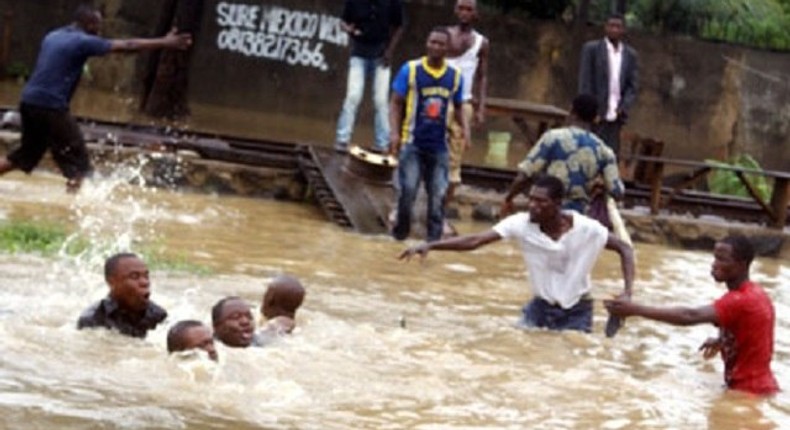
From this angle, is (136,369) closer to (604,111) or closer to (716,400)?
(716,400)

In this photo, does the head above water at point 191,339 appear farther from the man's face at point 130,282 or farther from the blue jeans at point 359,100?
the blue jeans at point 359,100

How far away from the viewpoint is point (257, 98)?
25.7m

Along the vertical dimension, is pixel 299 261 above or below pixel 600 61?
below

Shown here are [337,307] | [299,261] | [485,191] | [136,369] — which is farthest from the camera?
[485,191]

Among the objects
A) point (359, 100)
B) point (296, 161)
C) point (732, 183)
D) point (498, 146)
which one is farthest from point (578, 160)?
point (498, 146)

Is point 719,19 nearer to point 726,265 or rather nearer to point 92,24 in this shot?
point 92,24

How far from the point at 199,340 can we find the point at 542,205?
2.67m

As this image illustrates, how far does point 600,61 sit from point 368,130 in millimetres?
8507

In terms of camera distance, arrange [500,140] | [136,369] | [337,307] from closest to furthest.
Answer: [136,369], [337,307], [500,140]

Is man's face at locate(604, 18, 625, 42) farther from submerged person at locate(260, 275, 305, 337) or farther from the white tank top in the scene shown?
submerged person at locate(260, 275, 305, 337)

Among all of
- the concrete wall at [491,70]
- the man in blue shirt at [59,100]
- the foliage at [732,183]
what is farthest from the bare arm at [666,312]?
the concrete wall at [491,70]

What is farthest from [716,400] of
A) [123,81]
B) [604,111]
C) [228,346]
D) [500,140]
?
[123,81]

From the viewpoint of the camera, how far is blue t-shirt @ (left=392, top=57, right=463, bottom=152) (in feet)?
47.9

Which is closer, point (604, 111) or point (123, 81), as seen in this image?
point (604, 111)
